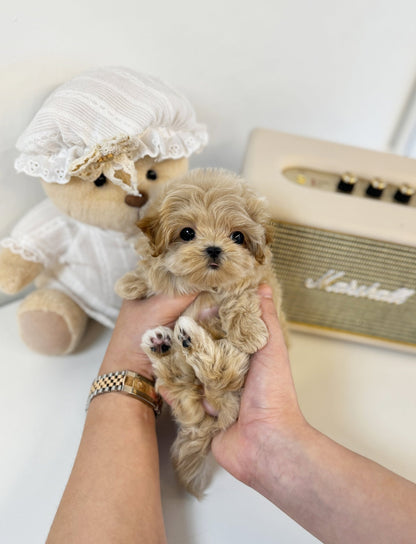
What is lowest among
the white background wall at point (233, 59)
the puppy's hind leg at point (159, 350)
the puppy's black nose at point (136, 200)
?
the puppy's hind leg at point (159, 350)

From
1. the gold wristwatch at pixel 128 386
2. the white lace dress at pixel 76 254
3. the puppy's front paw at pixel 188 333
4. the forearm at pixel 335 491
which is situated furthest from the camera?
the white lace dress at pixel 76 254

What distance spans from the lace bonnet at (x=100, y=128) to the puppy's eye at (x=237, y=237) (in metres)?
0.23

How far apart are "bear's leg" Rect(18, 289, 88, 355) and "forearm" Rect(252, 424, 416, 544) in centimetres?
54

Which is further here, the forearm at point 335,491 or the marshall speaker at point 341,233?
the marshall speaker at point 341,233

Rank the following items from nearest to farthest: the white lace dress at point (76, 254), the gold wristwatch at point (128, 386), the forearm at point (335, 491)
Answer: the forearm at point (335, 491) → the gold wristwatch at point (128, 386) → the white lace dress at point (76, 254)

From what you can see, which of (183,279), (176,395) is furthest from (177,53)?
(176,395)

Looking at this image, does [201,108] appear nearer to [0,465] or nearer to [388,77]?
[388,77]

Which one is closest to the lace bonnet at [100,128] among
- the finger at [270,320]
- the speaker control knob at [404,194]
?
the finger at [270,320]

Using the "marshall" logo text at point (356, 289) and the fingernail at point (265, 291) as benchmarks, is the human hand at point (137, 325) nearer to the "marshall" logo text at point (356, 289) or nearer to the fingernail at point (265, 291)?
the fingernail at point (265, 291)

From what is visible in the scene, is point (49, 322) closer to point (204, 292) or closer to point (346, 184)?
point (204, 292)

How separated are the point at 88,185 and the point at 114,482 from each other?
0.56 meters

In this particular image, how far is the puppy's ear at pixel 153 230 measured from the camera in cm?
70

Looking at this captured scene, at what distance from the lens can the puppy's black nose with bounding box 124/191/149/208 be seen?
2.75 feet

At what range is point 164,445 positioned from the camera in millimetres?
854
